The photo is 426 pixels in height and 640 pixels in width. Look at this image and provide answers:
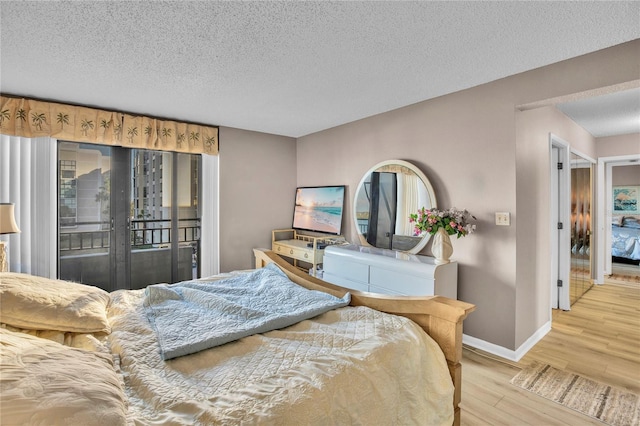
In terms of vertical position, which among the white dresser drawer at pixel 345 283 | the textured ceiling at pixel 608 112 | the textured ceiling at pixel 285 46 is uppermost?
the textured ceiling at pixel 608 112

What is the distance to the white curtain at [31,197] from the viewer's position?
309 centimetres

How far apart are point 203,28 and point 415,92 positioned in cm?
194

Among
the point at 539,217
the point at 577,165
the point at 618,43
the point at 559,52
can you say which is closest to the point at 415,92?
the point at 559,52

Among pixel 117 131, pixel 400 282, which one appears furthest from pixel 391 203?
pixel 117 131

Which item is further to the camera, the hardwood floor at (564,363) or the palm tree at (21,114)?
the palm tree at (21,114)

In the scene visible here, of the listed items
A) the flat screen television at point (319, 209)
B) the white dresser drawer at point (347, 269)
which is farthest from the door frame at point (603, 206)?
the white dresser drawer at point (347, 269)

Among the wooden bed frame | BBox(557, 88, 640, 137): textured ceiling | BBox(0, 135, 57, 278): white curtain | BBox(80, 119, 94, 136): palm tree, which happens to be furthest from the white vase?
BBox(0, 135, 57, 278): white curtain

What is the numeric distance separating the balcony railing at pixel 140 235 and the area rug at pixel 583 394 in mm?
3900

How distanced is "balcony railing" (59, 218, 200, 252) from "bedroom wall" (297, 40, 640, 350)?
9.78 ft

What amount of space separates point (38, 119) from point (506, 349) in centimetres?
492

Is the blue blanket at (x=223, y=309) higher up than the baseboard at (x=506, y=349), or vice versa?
the blue blanket at (x=223, y=309)

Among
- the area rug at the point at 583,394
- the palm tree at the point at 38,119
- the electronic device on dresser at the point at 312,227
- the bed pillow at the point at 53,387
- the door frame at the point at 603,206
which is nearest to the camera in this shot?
the bed pillow at the point at 53,387

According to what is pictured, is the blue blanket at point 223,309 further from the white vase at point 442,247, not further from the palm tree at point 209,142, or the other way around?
the palm tree at point 209,142

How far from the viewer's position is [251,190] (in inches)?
183
